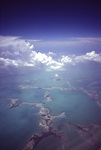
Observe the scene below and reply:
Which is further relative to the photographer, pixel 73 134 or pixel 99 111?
pixel 99 111

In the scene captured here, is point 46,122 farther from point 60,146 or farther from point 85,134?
point 85,134

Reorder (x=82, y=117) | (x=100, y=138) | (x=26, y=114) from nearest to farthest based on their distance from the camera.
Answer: (x=100, y=138) < (x=82, y=117) < (x=26, y=114)

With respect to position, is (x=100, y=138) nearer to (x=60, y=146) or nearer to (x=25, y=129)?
(x=60, y=146)

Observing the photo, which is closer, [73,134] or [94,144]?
[94,144]

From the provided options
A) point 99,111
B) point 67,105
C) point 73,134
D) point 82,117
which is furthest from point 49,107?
point 99,111

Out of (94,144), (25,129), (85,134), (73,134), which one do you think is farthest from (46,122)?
(94,144)

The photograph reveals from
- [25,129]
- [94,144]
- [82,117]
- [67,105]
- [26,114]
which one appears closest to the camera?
[94,144]

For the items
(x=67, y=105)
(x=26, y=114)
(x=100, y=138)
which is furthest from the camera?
(x=67, y=105)

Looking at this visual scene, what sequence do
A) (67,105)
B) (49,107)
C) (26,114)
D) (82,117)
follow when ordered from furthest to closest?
(67,105), (49,107), (26,114), (82,117)

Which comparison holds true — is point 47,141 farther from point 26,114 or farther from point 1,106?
point 1,106
